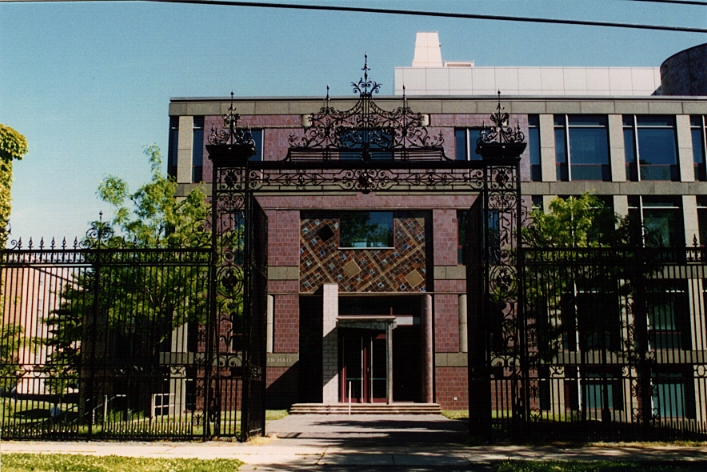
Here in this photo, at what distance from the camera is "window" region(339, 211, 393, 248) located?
29438 millimetres

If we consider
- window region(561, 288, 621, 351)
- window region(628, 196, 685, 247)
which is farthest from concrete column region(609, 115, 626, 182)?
window region(561, 288, 621, 351)

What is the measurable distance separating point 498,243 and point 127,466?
26.3 ft

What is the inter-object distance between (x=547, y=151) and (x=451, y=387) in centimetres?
1037

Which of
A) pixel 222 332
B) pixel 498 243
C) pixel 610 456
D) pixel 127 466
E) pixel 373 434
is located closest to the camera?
pixel 127 466

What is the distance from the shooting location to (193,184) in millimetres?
30062

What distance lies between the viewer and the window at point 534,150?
3034cm

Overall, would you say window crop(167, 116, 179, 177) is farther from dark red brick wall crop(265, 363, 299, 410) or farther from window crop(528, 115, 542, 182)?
window crop(528, 115, 542, 182)

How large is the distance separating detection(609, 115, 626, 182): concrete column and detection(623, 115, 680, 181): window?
296 millimetres

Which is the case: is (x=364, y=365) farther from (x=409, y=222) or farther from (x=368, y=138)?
(x=368, y=138)

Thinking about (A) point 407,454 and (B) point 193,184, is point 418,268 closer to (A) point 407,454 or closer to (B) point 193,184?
(B) point 193,184

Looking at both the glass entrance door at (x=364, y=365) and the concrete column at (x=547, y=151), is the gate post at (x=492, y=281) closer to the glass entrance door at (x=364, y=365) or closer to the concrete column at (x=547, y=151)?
the glass entrance door at (x=364, y=365)

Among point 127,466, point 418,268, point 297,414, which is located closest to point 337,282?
point 418,268

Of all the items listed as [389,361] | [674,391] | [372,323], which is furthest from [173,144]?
[674,391]

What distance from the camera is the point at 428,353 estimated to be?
92.9ft
